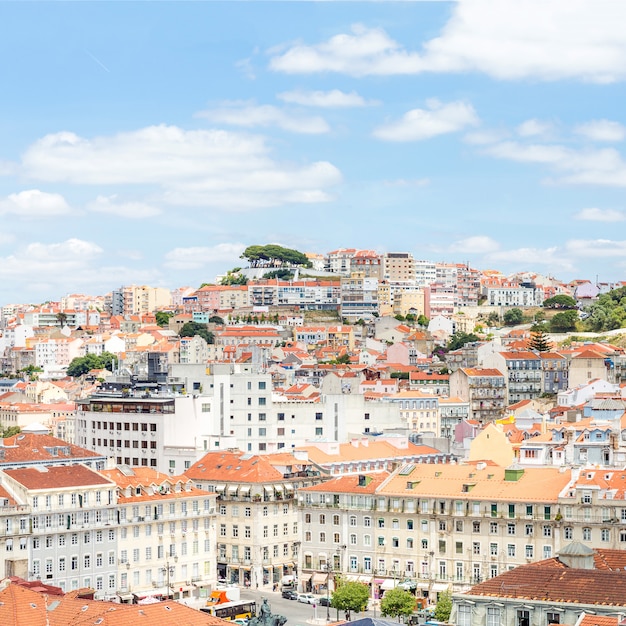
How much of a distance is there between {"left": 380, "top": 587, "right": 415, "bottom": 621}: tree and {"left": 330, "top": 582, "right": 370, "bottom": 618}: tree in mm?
1399

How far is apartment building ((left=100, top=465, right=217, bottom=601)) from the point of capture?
79562 mm

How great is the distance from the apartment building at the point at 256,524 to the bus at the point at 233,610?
10.8 m

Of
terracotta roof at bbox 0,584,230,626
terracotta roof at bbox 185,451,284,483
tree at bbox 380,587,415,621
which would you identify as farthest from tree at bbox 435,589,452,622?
terracotta roof at bbox 185,451,284,483

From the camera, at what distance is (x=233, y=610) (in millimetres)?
73500

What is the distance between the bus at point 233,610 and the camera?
7219 centimetres

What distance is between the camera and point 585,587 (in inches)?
1892

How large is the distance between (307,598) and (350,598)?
25.7 feet

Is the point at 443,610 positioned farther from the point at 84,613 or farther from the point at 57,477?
the point at 57,477

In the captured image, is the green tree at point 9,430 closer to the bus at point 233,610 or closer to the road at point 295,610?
the road at point 295,610

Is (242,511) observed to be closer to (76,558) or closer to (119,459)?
(76,558)

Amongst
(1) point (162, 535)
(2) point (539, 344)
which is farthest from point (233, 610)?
(2) point (539, 344)

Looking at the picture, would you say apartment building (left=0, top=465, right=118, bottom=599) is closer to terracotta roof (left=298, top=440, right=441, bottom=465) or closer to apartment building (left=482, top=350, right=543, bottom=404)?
terracotta roof (left=298, top=440, right=441, bottom=465)

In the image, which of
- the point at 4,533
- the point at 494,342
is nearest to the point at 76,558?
the point at 4,533

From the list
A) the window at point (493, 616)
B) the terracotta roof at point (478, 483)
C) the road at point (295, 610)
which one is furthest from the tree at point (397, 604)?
the window at point (493, 616)
